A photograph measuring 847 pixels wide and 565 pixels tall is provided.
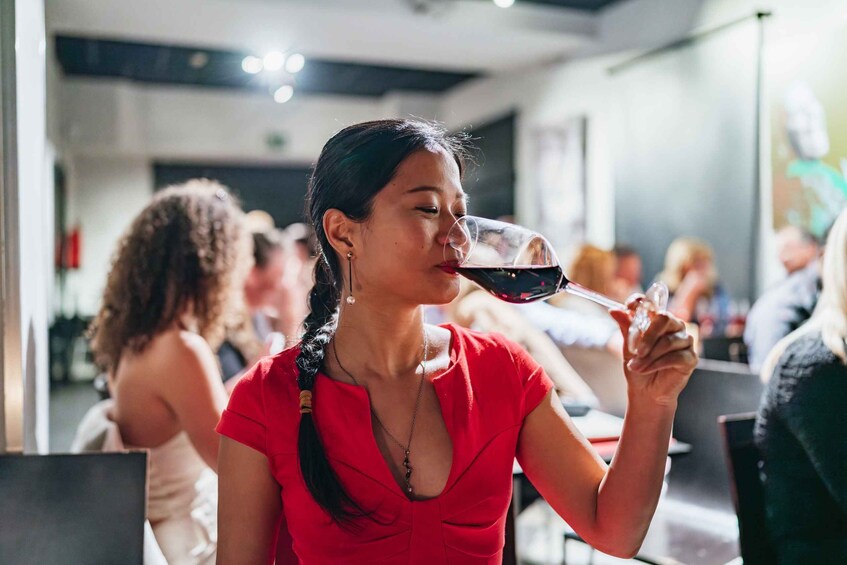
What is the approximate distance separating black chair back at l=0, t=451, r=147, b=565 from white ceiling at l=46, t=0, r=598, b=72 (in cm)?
473

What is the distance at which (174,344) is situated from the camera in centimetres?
208

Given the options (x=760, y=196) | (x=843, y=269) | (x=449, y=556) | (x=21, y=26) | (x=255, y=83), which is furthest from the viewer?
(x=255, y=83)

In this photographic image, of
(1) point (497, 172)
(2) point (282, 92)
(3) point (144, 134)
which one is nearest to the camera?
(2) point (282, 92)

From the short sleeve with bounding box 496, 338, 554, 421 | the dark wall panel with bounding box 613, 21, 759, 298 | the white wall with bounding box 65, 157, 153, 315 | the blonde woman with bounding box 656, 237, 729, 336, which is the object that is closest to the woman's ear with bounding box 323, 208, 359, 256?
the short sleeve with bounding box 496, 338, 554, 421

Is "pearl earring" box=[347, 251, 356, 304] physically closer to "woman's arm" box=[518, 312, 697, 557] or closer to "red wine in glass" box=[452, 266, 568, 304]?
"red wine in glass" box=[452, 266, 568, 304]

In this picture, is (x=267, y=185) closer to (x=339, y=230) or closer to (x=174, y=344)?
(x=174, y=344)

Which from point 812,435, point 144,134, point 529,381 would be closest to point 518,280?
point 529,381

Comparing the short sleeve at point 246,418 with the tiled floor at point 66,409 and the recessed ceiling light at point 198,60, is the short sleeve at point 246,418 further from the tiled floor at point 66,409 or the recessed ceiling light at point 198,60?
the recessed ceiling light at point 198,60

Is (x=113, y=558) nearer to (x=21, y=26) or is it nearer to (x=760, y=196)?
(x=21, y=26)

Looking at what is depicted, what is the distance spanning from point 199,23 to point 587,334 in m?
4.20

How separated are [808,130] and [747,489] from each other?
11.7 ft

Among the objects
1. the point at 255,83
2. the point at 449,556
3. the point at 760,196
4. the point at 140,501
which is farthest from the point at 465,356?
the point at 255,83

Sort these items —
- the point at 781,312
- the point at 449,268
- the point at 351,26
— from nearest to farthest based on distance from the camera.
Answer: the point at 449,268, the point at 781,312, the point at 351,26

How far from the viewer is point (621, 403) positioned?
11.2 ft
